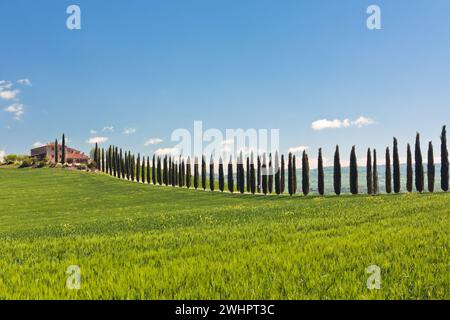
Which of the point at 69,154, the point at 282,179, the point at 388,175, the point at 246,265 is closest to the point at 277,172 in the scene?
the point at 282,179

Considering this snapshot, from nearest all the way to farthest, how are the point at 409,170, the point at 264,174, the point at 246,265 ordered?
the point at 246,265
the point at 409,170
the point at 264,174

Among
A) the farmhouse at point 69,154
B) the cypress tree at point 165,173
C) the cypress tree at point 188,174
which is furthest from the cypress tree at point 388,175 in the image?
the farmhouse at point 69,154

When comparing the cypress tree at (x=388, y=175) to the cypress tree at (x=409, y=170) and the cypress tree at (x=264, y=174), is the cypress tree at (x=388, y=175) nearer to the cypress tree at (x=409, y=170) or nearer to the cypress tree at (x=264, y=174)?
the cypress tree at (x=409, y=170)

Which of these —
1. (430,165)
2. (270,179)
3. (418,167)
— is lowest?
(270,179)

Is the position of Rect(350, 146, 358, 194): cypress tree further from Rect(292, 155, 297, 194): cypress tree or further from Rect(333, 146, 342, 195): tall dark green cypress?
Rect(292, 155, 297, 194): cypress tree

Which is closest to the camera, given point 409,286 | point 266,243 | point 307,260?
point 409,286

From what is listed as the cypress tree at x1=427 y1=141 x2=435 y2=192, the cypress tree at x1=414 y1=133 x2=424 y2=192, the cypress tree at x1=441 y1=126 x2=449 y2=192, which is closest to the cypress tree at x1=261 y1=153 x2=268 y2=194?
the cypress tree at x1=414 y1=133 x2=424 y2=192

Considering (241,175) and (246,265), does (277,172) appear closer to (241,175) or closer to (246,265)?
(241,175)

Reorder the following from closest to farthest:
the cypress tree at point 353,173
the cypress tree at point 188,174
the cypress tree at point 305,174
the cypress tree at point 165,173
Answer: the cypress tree at point 353,173, the cypress tree at point 305,174, the cypress tree at point 188,174, the cypress tree at point 165,173
